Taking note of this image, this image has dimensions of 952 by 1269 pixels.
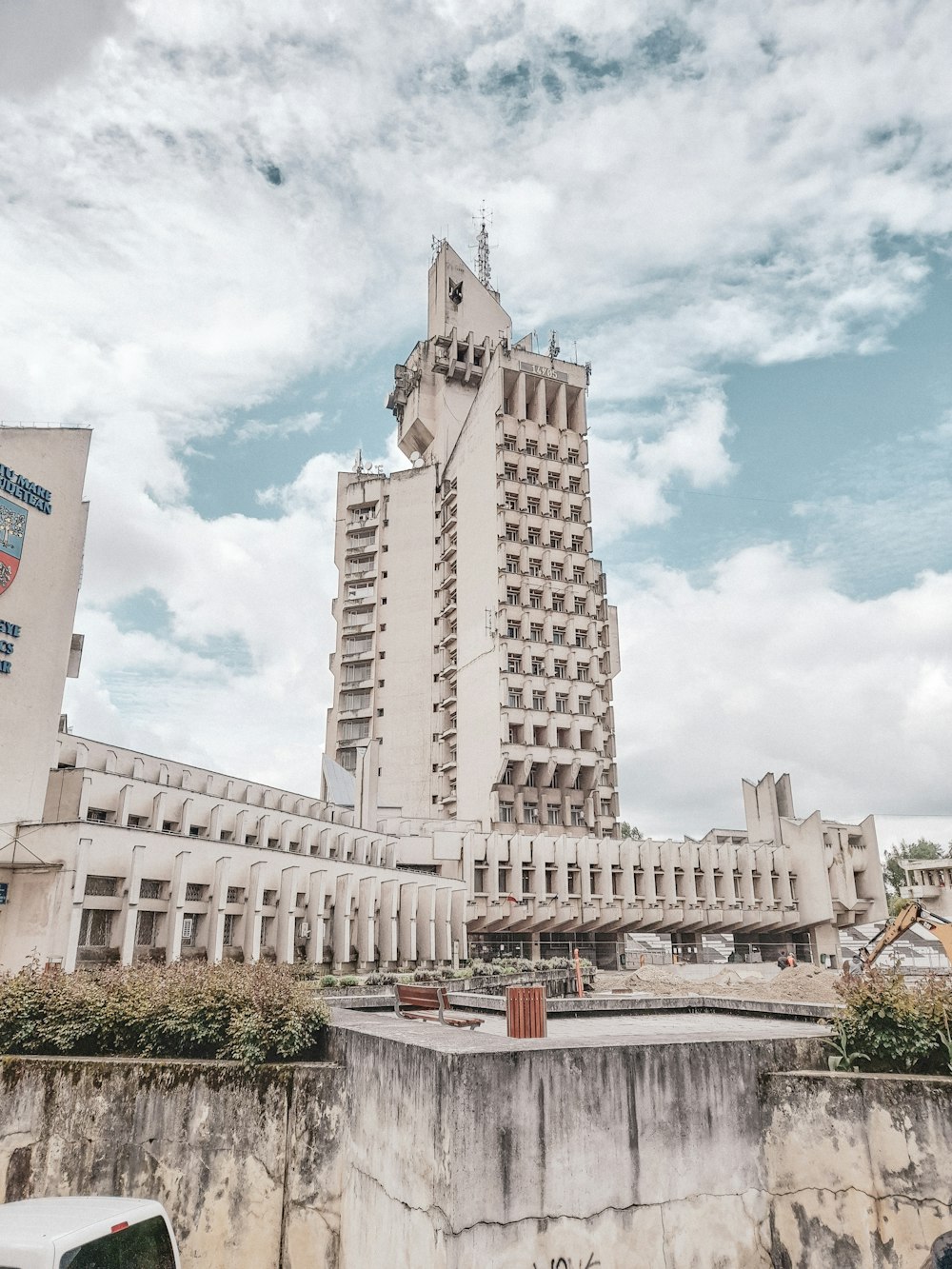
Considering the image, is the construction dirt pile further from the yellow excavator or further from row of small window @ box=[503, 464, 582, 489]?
row of small window @ box=[503, 464, 582, 489]

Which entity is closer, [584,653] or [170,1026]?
[170,1026]

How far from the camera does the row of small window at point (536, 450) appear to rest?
71.4m

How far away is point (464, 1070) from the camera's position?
755 centimetres

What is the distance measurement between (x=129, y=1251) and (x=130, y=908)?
22.2 meters

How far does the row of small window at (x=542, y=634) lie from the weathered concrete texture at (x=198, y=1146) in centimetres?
5594

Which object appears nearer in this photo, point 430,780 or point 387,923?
point 387,923

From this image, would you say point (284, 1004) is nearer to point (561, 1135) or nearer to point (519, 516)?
point (561, 1135)

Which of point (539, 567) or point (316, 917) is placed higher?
point (539, 567)

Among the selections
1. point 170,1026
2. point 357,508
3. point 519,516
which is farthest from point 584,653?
point 170,1026

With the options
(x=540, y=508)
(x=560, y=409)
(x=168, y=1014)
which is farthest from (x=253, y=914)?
(x=560, y=409)

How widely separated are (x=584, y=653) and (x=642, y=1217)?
6126 cm

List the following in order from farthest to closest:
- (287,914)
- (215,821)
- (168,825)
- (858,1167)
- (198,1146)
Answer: (215,821)
(168,825)
(287,914)
(198,1146)
(858,1167)

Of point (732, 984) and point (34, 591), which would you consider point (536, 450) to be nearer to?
point (732, 984)

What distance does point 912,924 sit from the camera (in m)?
35.8
